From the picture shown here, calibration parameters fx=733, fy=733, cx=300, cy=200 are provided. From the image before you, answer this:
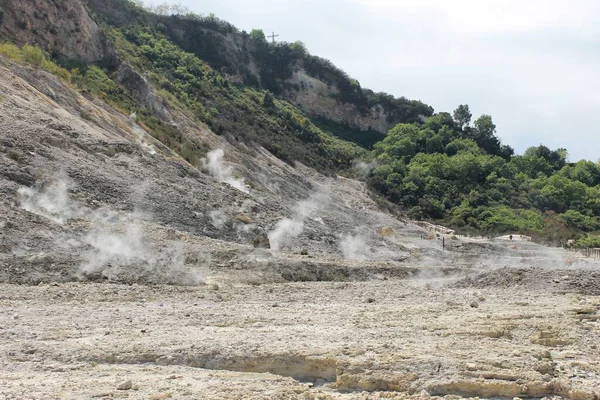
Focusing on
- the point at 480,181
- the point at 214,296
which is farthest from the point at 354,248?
the point at 480,181

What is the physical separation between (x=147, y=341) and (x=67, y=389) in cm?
215

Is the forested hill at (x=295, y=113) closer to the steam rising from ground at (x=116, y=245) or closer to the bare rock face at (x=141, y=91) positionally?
the bare rock face at (x=141, y=91)

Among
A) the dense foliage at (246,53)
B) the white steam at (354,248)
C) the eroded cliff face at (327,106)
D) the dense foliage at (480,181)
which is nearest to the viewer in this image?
the white steam at (354,248)

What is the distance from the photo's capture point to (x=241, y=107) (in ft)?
198

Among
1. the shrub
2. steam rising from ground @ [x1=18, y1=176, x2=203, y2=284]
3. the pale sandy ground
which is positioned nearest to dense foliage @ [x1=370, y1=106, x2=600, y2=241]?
the shrub

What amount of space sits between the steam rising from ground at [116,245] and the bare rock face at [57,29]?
20676mm

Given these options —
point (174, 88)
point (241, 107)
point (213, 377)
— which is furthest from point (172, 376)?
point (241, 107)

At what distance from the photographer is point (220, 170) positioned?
119ft

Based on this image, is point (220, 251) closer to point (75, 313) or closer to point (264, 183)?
point (75, 313)

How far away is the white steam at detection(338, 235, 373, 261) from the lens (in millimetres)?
25436

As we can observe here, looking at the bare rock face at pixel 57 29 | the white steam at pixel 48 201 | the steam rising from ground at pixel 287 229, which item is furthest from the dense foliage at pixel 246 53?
the white steam at pixel 48 201

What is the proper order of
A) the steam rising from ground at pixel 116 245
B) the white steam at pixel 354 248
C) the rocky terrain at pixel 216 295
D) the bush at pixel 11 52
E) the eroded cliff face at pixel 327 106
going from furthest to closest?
the eroded cliff face at pixel 327 106
the bush at pixel 11 52
the white steam at pixel 354 248
the steam rising from ground at pixel 116 245
the rocky terrain at pixel 216 295

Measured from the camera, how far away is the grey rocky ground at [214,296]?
8070 mm

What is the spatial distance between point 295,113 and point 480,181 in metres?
18.2
